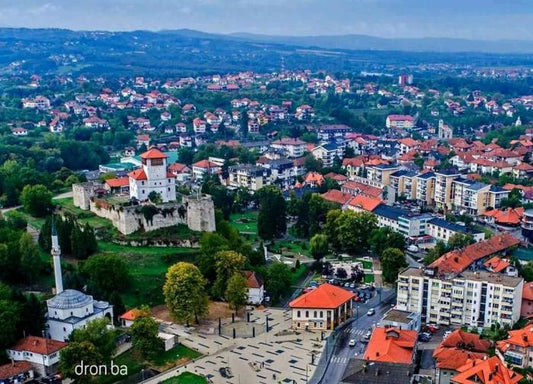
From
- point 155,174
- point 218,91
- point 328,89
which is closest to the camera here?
point 155,174

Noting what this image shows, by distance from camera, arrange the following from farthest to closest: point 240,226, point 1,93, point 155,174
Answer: point 1,93 < point 240,226 < point 155,174

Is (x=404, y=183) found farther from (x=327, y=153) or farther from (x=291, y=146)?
(x=291, y=146)

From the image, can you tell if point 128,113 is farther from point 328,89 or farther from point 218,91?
point 328,89

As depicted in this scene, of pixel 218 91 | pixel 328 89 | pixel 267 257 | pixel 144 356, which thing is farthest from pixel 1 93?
pixel 144 356

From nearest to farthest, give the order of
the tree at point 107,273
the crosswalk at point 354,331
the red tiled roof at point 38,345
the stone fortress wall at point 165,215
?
1. the red tiled roof at point 38,345
2. the crosswalk at point 354,331
3. the tree at point 107,273
4. the stone fortress wall at point 165,215

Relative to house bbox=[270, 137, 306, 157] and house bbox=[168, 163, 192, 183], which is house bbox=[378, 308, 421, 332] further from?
house bbox=[270, 137, 306, 157]

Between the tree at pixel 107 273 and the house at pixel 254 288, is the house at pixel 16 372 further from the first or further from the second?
the house at pixel 254 288

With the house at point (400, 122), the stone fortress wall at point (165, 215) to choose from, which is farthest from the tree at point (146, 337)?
the house at point (400, 122)
